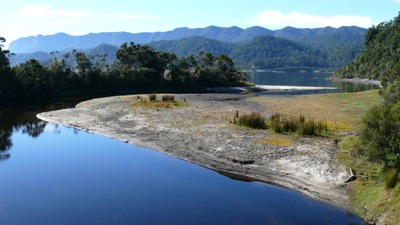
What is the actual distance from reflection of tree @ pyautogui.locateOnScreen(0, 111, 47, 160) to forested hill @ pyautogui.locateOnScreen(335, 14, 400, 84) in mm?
111970

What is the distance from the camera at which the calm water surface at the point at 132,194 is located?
16625 mm

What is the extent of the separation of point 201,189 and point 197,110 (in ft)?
88.8

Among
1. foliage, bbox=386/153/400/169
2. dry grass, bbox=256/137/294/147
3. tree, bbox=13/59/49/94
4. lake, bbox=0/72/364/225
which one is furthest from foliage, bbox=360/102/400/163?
Result: tree, bbox=13/59/49/94

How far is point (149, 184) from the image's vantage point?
69.7ft

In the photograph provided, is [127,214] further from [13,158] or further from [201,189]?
[13,158]

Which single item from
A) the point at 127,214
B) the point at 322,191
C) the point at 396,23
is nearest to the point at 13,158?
the point at 127,214

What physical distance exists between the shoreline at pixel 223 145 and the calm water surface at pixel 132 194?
1.03m

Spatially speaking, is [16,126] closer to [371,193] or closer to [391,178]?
[371,193]

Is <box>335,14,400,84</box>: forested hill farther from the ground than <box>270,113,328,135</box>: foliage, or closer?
farther from the ground

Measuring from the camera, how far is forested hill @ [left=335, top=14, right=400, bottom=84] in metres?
136

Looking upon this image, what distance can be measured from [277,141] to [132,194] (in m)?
12.9

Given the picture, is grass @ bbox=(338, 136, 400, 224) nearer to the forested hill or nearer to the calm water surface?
the calm water surface

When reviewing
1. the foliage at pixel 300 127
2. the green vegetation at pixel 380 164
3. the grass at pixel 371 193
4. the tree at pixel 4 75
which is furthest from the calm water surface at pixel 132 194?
the tree at pixel 4 75

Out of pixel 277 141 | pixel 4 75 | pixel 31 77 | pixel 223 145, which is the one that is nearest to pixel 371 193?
pixel 277 141
